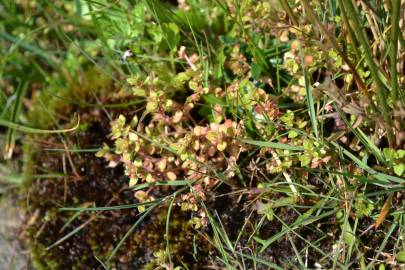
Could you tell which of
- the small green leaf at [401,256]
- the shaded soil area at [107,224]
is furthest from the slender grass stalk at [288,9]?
the small green leaf at [401,256]

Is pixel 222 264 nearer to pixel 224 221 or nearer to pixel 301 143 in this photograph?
pixel 224 221

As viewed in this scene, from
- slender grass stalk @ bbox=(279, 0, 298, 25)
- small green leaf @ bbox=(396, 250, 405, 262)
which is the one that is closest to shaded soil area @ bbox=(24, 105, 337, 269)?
small green leaf @ bbox=(396, 250, 405, 262)

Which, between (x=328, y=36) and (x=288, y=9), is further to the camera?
(x=288, y=9)

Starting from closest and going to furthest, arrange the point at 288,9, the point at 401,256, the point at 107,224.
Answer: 1. the point at 401,256
2. the point at 288,9
3. the point at 107,224

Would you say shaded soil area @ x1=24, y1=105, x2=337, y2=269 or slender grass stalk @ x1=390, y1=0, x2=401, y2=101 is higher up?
slender grass stalk @ x1=390, y1=0, x2=401, y2=101

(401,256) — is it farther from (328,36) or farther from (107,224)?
(107,224)

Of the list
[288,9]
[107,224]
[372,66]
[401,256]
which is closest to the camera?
[372,66]

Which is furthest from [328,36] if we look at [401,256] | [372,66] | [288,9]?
[401,256]

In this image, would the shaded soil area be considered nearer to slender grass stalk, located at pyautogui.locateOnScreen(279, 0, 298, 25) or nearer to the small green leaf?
the small green leaf
